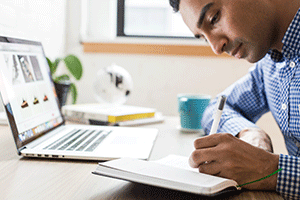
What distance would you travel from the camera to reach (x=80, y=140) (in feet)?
2.56

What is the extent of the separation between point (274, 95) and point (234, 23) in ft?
1.07

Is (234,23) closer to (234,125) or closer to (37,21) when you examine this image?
(234,125)

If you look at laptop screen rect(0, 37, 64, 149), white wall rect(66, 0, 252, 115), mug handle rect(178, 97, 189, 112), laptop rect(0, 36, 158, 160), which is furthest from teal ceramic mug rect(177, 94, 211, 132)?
white wall rect(66, 0, 252, 115)

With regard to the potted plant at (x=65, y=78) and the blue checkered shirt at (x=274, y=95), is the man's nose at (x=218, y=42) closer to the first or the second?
the blue checkered shirt at (x=274, y=95)

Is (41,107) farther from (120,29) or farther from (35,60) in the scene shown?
(120,29)

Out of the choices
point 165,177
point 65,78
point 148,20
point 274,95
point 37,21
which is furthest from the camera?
point 148,20

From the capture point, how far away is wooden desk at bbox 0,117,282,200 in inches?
18.3

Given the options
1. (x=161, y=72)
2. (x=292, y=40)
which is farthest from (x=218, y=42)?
(x=161, y=72)

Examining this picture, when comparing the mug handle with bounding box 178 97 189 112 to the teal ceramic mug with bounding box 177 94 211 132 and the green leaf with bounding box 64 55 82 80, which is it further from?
the green leaf with bounding box 64 55 82 80

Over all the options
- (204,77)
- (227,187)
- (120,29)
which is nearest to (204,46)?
(204,77)

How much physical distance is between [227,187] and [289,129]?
55 cm

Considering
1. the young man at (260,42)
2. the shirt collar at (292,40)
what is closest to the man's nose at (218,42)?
the young man at (260,42)

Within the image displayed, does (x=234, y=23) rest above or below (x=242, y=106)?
above

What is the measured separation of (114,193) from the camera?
479 millimetres
